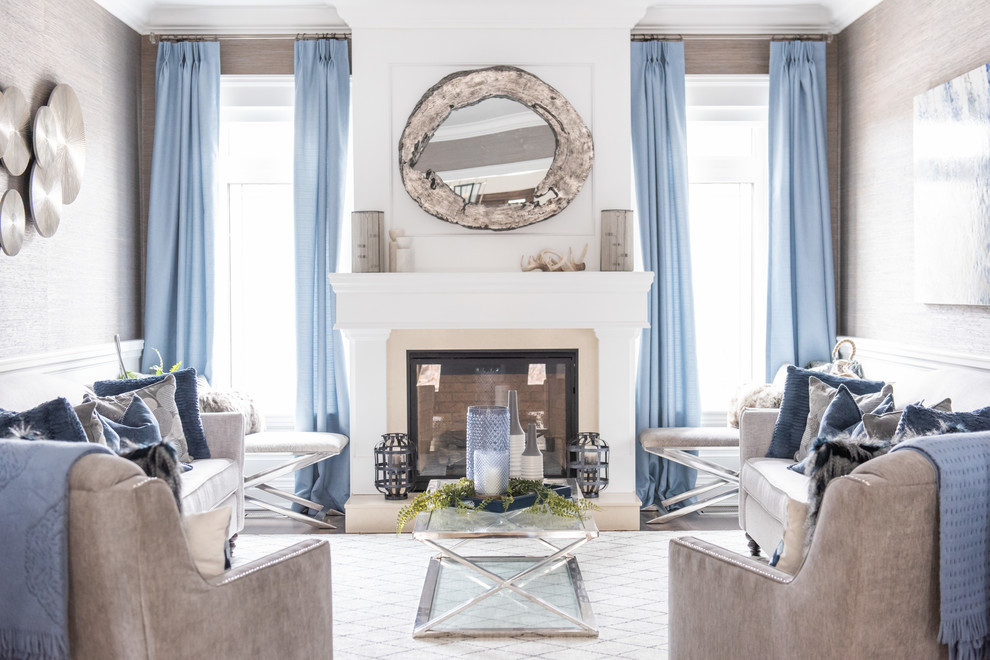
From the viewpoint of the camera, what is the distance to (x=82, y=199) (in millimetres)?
4160

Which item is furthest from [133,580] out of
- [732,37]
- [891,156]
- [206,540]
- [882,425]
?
[732,37]

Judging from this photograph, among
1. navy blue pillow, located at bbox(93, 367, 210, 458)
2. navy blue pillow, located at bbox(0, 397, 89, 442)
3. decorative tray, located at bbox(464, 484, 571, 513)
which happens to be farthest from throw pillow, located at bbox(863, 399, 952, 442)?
navy blue pillow, located at bbox(93, 367, 210, 458)

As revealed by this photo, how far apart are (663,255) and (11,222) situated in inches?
128

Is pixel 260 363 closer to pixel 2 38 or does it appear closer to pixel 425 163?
pixel 425 163

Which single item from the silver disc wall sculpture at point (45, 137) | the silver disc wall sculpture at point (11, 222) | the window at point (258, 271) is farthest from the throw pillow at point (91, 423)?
the window at point (258, 271)

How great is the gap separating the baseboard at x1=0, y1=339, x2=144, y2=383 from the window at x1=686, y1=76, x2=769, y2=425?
129 inches

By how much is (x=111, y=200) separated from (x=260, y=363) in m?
1.23

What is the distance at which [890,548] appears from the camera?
1815 millimetres

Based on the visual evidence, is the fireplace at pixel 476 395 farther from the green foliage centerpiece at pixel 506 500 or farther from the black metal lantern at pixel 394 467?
the green foliage centerpiece at pixel 506 500

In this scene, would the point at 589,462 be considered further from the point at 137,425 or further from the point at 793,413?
the point at 137,425

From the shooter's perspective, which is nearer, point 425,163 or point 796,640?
point 796,640

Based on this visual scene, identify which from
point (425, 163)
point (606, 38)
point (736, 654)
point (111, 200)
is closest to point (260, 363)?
point (111, 200)

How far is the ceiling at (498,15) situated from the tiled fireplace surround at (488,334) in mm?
1403

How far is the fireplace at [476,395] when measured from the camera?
178 inches
